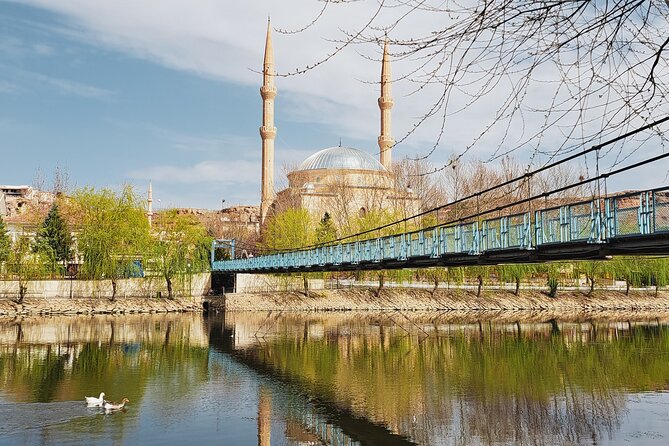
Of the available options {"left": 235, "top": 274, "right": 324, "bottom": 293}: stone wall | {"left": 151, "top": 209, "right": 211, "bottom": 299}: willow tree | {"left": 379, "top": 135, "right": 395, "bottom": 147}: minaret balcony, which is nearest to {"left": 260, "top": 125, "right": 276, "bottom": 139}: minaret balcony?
{"left": 379, "top": 135, "right": 395, "bottom": 147}: minaret balcony

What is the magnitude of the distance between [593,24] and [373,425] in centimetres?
856

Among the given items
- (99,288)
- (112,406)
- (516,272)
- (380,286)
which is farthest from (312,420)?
(516,272)

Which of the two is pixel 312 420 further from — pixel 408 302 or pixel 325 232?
pixel 325 232

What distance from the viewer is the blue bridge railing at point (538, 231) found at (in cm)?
810

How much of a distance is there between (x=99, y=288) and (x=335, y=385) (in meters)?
21.9

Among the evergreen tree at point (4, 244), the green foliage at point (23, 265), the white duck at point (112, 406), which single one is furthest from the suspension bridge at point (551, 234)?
the evergreen tree at point (4, 244)

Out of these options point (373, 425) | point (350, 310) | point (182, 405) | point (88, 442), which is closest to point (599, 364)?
point (373, 425)

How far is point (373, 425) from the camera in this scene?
36.9ft

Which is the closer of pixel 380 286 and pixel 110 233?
pixel 110 233

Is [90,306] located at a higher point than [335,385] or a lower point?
higher

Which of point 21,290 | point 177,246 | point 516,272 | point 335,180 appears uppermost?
point 335,180

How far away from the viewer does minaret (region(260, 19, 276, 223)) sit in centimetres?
5594

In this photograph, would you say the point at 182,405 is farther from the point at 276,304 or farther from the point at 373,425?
the point at 276,304

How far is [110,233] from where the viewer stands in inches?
1326
